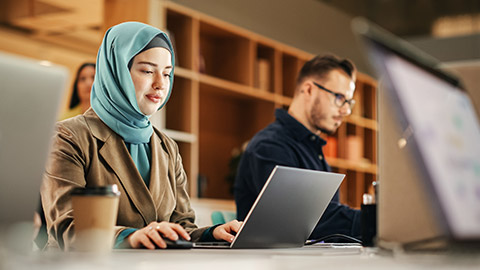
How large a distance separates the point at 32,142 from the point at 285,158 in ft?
6.22

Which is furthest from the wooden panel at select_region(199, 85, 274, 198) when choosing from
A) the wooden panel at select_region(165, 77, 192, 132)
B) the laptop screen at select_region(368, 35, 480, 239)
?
the laptop screen at select_region(368, 35, 480, 239)

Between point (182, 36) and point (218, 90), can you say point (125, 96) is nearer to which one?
point (182, 36)

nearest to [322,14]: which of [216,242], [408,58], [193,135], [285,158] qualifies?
[193,135]

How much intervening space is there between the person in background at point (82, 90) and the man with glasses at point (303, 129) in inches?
56.6

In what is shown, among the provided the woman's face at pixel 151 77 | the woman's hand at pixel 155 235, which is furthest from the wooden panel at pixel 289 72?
the woman's hand at pixel 155 235

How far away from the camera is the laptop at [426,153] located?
2.72 ft

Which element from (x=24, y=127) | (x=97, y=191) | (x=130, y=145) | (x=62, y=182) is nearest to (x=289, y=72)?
(x=130, y=145)

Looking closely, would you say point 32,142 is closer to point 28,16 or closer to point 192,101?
point 192,101

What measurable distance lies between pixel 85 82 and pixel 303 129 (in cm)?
165

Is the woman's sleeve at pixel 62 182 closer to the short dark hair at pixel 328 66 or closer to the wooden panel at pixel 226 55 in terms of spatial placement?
the short dark hair at pixel 328 66

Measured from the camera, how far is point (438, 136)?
0.90 meters

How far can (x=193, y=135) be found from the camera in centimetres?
434

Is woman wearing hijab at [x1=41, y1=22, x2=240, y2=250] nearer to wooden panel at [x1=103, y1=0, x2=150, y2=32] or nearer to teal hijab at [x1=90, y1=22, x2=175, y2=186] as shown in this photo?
teal hijab at [x1=90, y1=22, x2=175, y2=186]

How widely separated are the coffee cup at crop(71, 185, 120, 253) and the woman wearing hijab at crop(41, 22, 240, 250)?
460 mm
